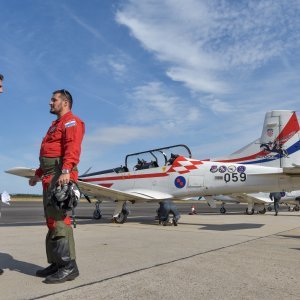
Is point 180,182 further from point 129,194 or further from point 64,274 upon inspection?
point 64,274

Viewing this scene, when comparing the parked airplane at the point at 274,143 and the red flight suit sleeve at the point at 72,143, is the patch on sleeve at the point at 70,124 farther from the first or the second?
the parked airplane at the point at 274,143

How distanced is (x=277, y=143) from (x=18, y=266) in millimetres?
8584

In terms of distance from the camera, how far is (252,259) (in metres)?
5.03

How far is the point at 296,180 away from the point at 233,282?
7.48 meters

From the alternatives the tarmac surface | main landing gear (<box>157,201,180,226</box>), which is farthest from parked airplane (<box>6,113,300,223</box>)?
the tarmac surface

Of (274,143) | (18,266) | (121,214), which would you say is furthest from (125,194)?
(18,266)

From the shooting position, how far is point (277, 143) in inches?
430

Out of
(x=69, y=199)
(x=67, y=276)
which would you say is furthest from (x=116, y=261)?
(x=69, y=199)

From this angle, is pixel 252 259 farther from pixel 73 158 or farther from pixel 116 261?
pixel 73 158

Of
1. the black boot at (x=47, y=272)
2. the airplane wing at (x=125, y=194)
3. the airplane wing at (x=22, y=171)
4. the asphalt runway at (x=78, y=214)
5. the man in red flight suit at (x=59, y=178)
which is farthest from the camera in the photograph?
the asphalt runway at (x=78, y=214)

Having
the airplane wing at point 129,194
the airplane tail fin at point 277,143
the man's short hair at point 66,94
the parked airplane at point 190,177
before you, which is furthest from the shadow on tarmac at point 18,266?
the airplane tail fin at point 277,143

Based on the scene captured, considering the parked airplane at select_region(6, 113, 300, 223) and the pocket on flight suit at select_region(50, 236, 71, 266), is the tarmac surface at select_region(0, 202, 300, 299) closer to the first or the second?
the pocket on flight suit at select_region(50, 236, 71, 266)

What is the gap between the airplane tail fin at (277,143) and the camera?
1075cm

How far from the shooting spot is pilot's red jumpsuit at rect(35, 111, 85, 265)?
3900 mm
